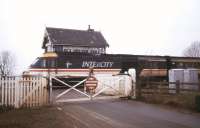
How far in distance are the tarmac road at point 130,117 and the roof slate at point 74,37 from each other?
84.3 ft

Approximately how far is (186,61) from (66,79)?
16.6m

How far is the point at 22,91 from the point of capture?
14023mm

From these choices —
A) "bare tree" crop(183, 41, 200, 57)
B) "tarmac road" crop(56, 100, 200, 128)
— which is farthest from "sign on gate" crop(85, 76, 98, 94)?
"bare tree" crop(183, 41, 200, 57)

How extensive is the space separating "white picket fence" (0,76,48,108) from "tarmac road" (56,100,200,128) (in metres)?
1.71

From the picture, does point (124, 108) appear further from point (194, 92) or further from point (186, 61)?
point (186, 61)

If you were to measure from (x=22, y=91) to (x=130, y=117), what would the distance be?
531cm

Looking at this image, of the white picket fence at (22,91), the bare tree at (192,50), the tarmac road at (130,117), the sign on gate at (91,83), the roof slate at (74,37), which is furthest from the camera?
the bare tree at (192,50)

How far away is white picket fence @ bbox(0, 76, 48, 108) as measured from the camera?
13688 millimetres

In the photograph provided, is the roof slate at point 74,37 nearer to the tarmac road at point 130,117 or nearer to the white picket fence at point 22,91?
the white picket fence at point 22,91

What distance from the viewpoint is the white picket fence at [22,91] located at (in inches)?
539

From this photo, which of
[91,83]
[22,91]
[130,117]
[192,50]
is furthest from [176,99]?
[192,50]

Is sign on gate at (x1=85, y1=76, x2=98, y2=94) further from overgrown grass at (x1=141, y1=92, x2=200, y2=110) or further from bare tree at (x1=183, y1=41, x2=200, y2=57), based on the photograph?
bare tree at (x1=183, y1=41, x2=200, y2=57)

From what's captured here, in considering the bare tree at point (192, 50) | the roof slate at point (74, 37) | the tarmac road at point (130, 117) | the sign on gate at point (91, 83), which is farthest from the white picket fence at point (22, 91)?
the bare tree at point (192, 50)

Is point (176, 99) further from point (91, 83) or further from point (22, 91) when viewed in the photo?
point (22, 91)
